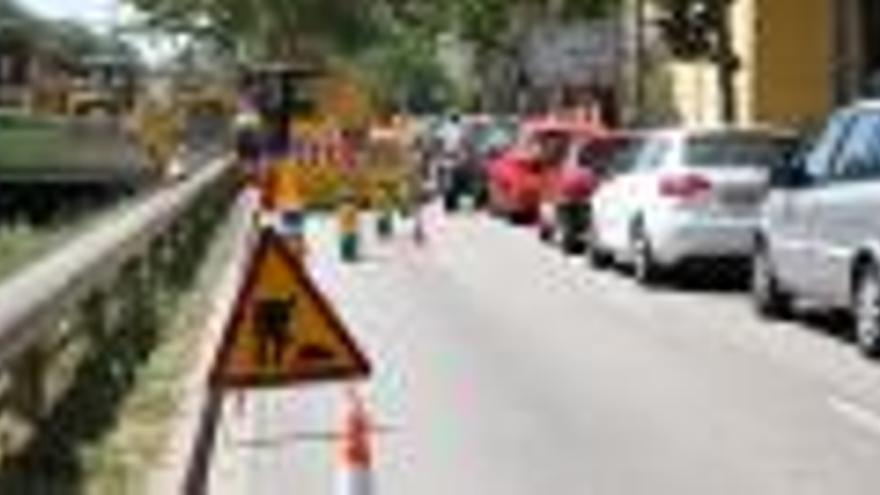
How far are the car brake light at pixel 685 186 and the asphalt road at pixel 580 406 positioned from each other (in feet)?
2.86

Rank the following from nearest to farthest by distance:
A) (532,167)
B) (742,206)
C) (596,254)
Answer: (742,206) → (596,254) → (532,167)

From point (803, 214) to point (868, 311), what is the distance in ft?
8.16

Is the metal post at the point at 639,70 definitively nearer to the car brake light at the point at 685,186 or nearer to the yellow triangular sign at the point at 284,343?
the car brake light at the point at 685,186

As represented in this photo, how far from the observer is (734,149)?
26.6m

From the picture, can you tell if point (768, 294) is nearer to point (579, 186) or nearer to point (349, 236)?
point (349, 236)

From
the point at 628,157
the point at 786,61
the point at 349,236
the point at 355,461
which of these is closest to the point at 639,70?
the point at 786,61

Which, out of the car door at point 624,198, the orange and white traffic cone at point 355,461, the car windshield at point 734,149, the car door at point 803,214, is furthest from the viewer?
the car door at point 624,198

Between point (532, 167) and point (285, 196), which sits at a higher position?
point (285, 196)

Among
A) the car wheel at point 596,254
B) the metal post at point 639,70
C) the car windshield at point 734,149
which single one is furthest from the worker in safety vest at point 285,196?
the metal post at point 639,70

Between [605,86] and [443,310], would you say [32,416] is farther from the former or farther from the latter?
[605,86]

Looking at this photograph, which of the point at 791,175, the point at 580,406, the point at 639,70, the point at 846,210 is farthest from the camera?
the point at 639,70

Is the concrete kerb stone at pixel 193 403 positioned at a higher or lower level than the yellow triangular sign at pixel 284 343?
lower

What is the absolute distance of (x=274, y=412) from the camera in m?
16.0

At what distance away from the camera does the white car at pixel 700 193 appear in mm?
26156
